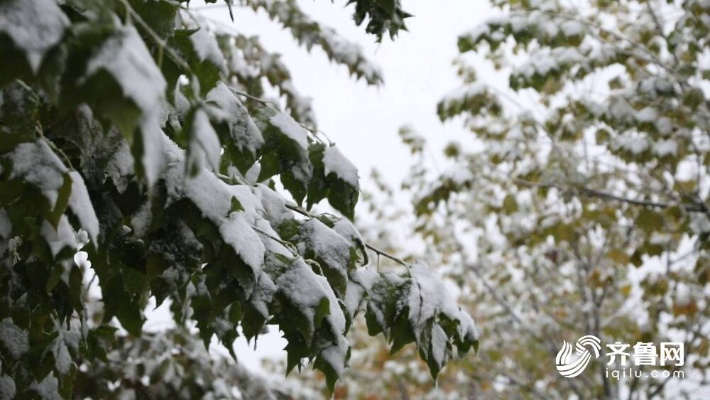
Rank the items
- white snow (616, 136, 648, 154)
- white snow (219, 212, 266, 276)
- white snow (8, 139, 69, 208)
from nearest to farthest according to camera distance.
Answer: white snow (8, 139, 69, 208) < white snow (219, 212, 266, 276) < white snow (616, 136, 648, 154)

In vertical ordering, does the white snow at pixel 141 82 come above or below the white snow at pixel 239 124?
above

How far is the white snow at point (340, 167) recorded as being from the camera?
150 cm

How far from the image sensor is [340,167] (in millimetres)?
1507

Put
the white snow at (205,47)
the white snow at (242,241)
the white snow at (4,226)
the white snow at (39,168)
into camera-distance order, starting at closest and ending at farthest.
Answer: the white snow at (39,168) < the white snow at (242,241) < the white snow at (4,226) < the white snow at (205,47)

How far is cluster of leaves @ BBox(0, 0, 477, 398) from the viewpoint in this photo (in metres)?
0.63

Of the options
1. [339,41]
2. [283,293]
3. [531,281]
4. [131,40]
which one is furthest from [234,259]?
[531,281]

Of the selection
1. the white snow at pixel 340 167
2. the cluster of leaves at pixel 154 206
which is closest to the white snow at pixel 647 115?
the cluster of leaves at pixel 154 206

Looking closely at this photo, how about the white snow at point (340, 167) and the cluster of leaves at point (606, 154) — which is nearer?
the white snow at point (340, 167)

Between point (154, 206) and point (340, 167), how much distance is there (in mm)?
613

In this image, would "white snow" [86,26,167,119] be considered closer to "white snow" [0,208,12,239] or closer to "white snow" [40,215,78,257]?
"white snow" [40,215,78,257]

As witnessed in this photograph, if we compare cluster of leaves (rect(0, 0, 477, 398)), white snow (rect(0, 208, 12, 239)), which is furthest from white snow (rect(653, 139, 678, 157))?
white snow (rect(0, 208, 12, 239))

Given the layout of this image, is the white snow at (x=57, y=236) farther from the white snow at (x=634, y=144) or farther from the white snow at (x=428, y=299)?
the white snow at (x=634, y=144)

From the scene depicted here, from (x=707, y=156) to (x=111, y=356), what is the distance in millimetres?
3465

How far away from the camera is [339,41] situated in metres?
3.82
